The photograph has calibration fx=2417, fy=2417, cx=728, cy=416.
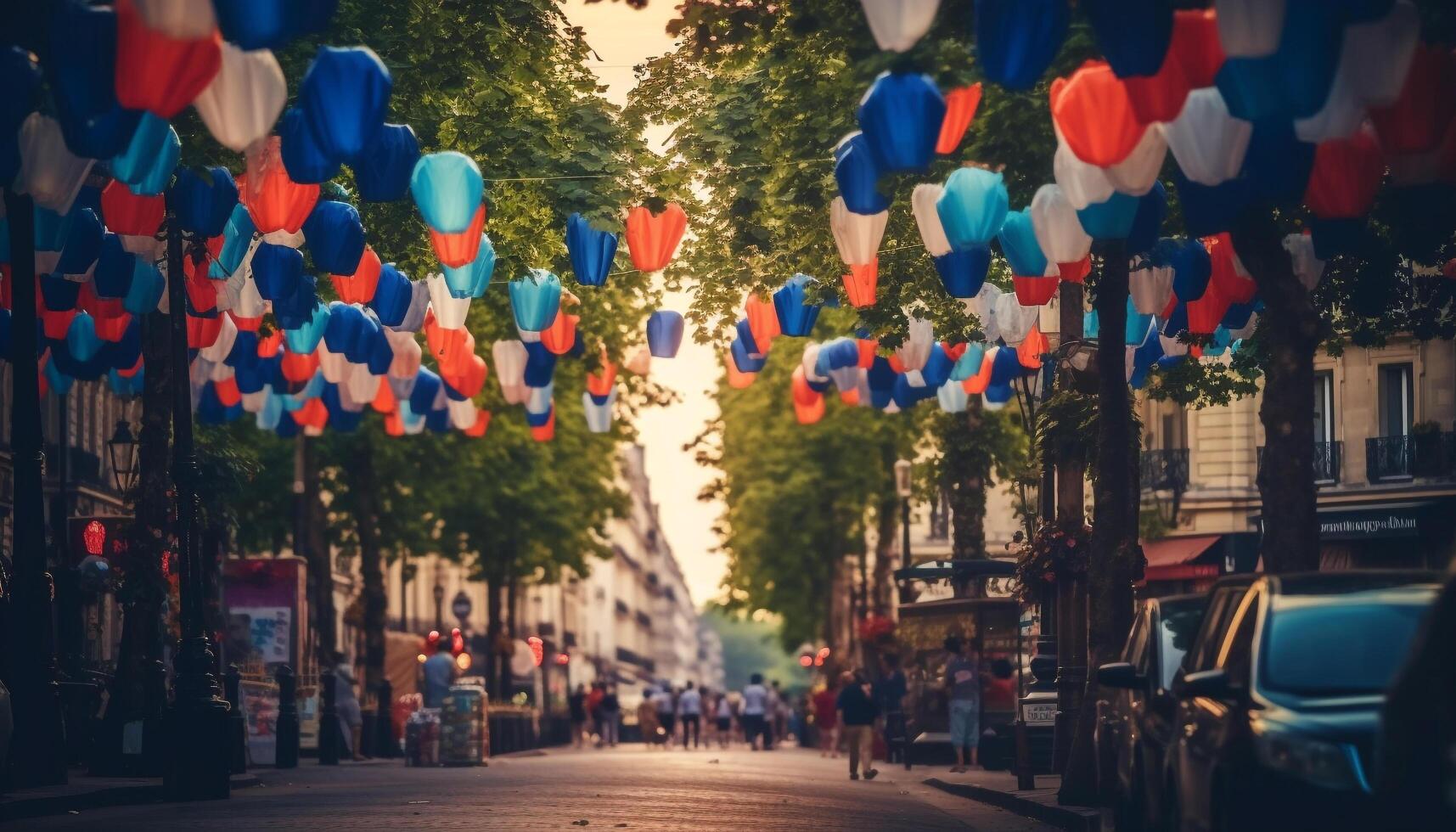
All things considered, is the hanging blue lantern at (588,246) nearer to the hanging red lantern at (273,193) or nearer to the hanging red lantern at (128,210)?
the hanging red lantern at (273,193)

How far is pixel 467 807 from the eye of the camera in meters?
21.3

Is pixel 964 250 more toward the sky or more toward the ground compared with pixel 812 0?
more toward the ground

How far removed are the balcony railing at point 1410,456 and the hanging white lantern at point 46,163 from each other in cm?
3333

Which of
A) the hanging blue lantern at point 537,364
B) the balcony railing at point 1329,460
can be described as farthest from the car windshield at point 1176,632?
the balcony railing at point 1329,460

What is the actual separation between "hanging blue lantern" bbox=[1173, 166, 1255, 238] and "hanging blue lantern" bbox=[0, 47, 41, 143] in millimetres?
8127

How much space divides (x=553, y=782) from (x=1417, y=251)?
38.8ft

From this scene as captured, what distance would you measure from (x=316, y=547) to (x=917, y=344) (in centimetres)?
2026

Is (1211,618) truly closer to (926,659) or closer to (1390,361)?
(926,659)

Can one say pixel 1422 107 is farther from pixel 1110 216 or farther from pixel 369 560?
pixel 369 560

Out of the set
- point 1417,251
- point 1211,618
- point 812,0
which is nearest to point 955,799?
point 1417,251

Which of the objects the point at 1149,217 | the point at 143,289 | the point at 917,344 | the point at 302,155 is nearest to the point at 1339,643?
the point at 1149,217

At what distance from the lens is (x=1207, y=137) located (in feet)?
49.9

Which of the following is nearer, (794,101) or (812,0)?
(812,0)

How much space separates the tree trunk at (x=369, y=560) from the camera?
44938mm
